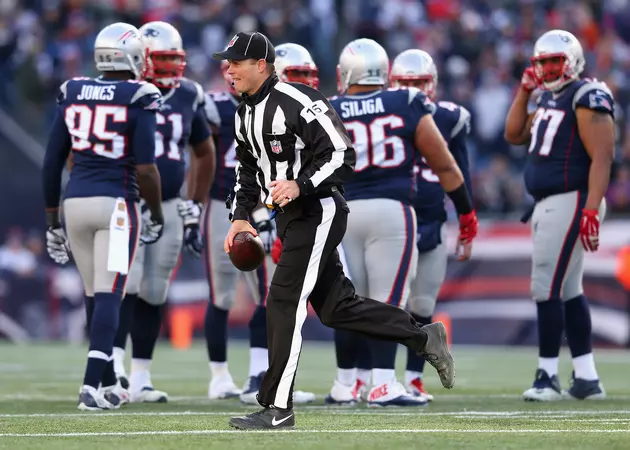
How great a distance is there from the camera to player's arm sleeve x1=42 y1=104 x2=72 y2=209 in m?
7.35

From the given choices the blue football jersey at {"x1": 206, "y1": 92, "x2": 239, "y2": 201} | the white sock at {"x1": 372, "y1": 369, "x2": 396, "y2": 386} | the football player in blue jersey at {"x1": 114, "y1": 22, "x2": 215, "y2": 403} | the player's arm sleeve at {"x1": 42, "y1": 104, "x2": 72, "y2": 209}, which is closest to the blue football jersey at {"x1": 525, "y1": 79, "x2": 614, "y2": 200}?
the white sock at {"x1": 372, "y1": 369, "x2": 396, "y2": 386}

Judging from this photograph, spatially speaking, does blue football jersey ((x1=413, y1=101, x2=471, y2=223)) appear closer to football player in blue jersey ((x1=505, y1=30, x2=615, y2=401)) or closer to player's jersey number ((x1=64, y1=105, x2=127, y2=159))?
football player in blue jersey ((x1=505, y1=30, x2=615, y2=401))

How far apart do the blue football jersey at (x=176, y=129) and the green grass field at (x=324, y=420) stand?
140cm

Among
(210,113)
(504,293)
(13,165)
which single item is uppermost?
(210,113)

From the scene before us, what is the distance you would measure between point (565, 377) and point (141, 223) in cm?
425

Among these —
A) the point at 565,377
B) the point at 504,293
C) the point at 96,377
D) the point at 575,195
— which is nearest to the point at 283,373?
the point at 96,377

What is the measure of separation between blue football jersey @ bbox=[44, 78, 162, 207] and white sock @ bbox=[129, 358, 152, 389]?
4.36ft

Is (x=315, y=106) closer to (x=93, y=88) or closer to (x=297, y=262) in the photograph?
(x=297, y=262)

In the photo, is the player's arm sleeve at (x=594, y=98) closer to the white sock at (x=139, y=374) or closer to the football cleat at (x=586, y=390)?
the football cleat at (x=586, y=390)

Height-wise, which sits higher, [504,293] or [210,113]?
[210,113]

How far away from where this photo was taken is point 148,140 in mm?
7219

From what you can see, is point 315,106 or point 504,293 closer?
point 315,106

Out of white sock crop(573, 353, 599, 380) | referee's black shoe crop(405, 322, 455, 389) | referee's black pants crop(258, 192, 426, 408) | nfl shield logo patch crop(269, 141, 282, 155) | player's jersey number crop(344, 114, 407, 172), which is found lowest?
white sock crop(573, 353, 599, 380)

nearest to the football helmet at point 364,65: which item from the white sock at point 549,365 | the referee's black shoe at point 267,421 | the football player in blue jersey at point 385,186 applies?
the football player in blue jersey at point 385,186
